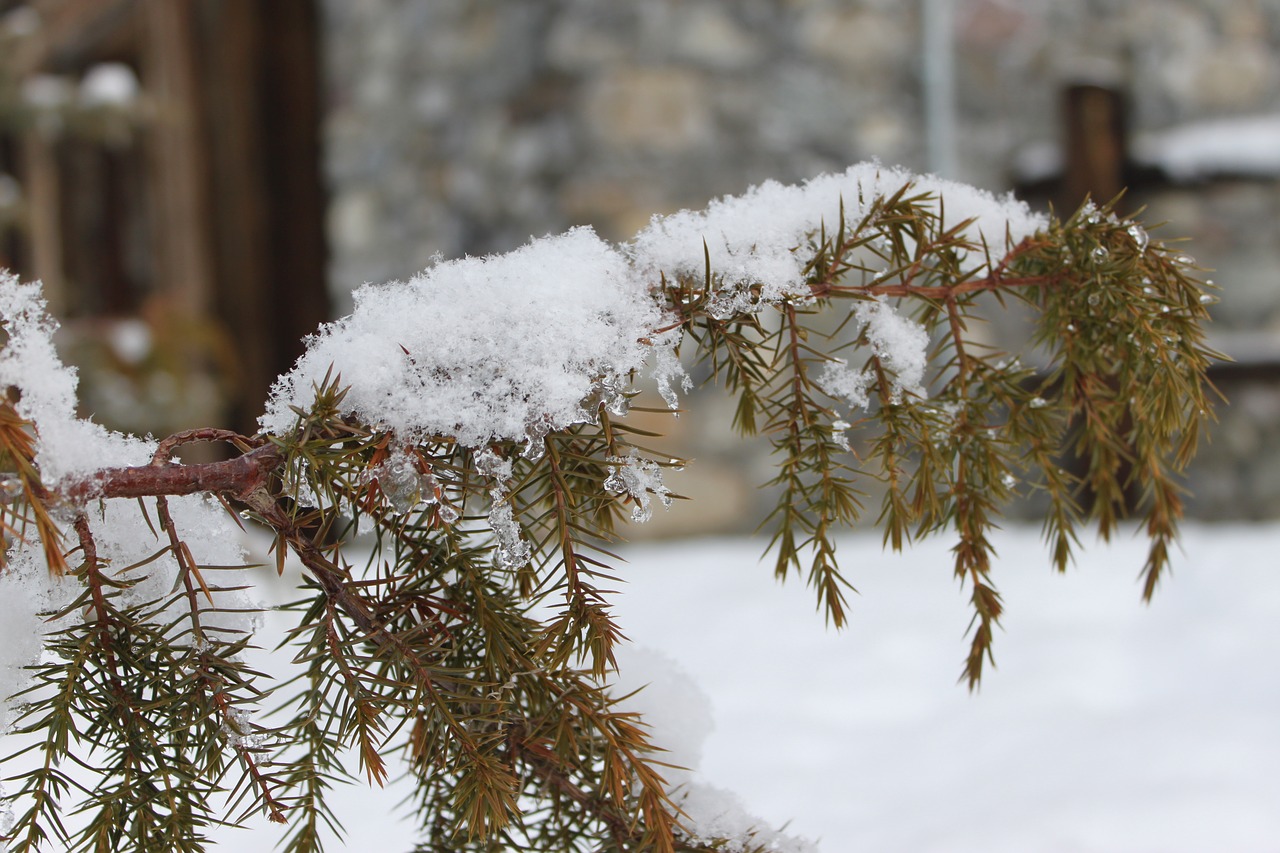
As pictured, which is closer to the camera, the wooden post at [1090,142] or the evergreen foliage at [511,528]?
the evergreen foliage at [511,528]

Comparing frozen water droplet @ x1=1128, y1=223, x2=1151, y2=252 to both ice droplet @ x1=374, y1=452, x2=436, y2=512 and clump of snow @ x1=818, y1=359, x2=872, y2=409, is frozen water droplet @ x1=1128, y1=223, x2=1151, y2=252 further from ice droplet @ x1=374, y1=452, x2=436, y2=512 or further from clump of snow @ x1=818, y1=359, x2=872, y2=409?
ice droplet @ x1=374, y1=452, x2=436, y2=512

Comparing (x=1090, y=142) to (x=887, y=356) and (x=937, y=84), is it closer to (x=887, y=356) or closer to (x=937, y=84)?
(x=937, y=84)

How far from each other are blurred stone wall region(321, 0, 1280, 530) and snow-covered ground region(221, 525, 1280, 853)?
0.52 meters

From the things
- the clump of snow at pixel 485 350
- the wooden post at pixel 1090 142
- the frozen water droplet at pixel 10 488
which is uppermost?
the wooden post at pixel 1090 142

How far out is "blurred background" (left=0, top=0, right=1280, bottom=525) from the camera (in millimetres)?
2352

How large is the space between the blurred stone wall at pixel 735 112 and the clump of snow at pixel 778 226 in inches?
69.4

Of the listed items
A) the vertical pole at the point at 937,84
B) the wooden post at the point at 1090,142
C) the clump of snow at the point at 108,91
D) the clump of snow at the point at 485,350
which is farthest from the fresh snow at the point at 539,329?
the clump of snow at the point at 108,91

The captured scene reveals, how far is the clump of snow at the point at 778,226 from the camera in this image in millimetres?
498

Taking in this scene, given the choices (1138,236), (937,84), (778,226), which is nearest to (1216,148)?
(937,84)

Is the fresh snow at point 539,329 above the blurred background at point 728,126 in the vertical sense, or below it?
below

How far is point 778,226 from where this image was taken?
53 cm

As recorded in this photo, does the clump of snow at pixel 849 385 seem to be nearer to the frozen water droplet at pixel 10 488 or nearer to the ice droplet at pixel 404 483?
the ice droplet at pixel 404 483

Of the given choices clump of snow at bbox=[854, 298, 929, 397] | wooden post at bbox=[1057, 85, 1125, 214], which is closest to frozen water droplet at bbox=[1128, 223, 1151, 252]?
clump of snow at bbox=[854, 298, 929, 397]

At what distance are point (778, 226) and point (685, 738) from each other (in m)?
0.29
